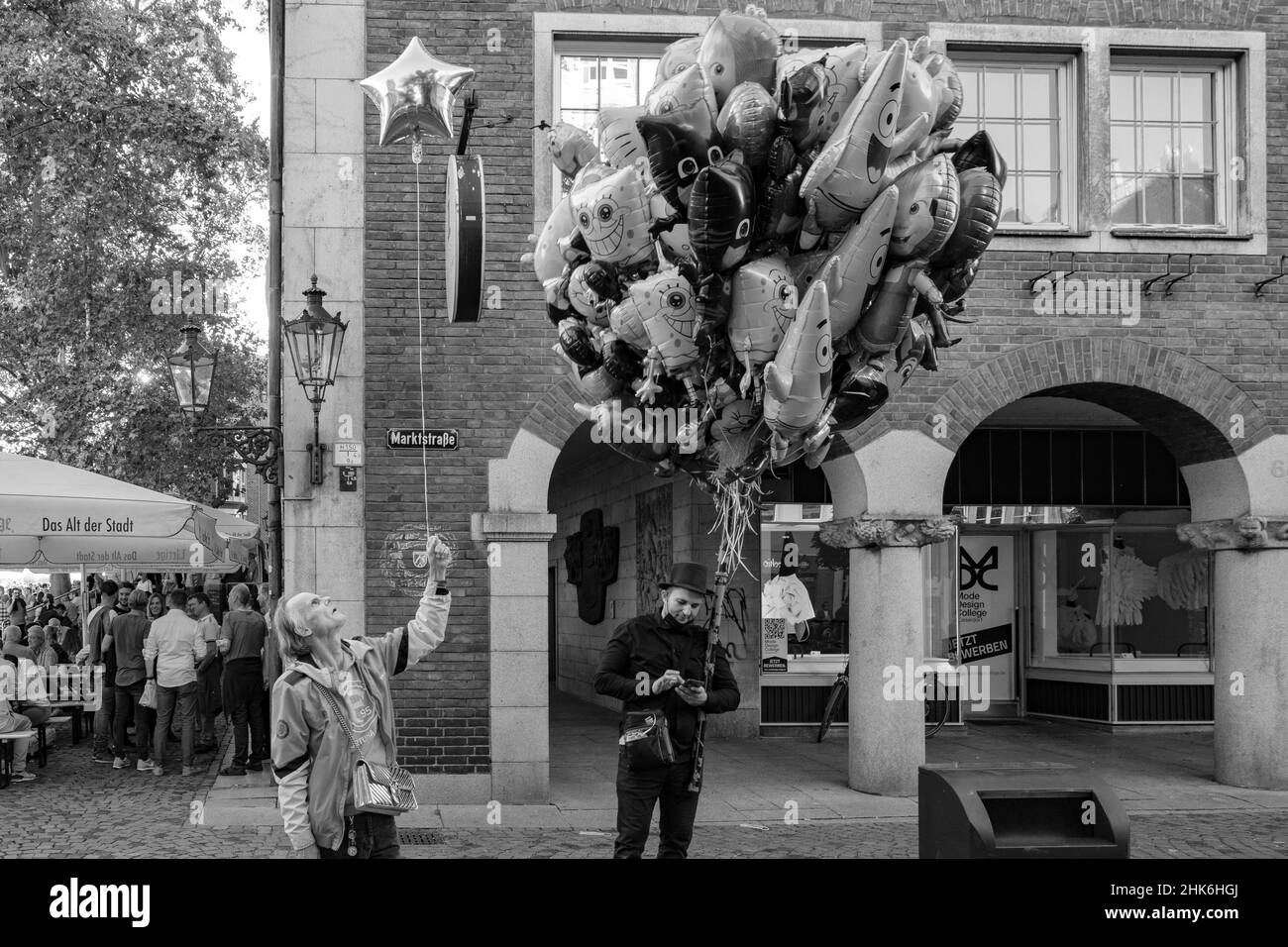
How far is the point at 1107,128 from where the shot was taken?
38.8 feet

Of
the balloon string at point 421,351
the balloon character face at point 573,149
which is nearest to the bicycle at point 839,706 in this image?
the balloon string at point 421,351

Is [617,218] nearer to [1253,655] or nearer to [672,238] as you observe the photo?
[672,238]

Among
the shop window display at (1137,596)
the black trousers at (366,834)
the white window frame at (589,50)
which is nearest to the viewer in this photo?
the black trousers at (366,834)

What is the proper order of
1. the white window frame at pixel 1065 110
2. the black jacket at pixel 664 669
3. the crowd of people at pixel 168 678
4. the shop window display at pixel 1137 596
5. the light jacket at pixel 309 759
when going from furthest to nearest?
the shop window display at pixel 1137 596 < the crowd of people at pixel 168 678 < the white window frame at pixel 1065 110 < the black jacket at pixel 664 669 < the light jacket at pixel 309 759

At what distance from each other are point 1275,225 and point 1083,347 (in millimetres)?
2198

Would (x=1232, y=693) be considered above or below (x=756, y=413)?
below

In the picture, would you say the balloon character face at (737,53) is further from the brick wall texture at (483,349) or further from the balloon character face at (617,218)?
the brick wall texture at (483,349)

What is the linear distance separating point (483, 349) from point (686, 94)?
575 centimetres

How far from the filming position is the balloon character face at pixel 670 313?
233 inches

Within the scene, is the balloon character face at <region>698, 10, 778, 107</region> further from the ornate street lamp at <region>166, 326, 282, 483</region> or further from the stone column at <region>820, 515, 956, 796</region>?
the ornate street lamp at <region>166, 326, 282, 483</region>

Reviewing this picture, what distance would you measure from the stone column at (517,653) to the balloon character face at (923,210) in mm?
5741
